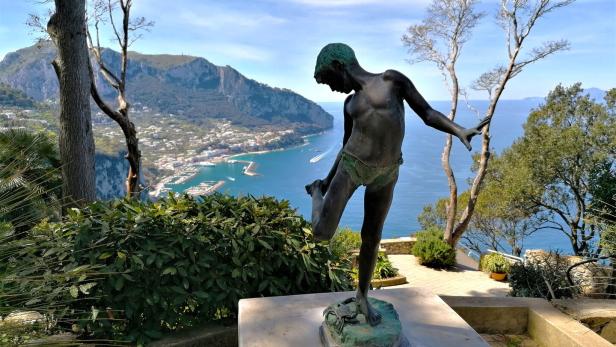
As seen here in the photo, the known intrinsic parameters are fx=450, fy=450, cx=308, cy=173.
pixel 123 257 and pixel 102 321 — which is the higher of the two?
pixel 123 257

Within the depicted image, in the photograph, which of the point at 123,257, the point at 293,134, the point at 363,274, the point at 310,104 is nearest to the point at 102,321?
the point at 123,257

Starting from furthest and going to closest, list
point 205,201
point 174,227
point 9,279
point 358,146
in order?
1. point 205,201
2. point 174,227
3. point 358,146
4. point 9,279

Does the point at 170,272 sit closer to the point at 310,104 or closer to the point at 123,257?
the point at 123,257

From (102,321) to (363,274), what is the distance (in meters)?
2.07

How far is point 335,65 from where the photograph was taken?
2672 mm

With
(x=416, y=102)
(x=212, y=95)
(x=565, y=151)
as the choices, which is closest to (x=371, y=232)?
(x=416, y=102)

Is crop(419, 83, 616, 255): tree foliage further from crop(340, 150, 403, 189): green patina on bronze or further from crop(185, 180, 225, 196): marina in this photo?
crop(340, 150, 403, 189): green patina on bronze

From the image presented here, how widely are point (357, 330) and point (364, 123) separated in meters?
1.30

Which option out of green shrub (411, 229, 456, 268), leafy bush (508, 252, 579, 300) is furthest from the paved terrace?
leafy bush (508, 252, 579, 300)

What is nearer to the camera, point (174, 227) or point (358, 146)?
point (358, 146)

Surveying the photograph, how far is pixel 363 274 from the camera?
10.0 feet

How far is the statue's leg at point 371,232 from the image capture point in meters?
2.90

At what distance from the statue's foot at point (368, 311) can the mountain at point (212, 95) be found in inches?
2328

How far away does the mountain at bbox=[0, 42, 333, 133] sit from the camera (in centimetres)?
6238
